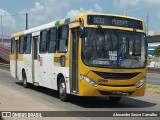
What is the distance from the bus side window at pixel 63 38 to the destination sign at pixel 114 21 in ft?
4.81

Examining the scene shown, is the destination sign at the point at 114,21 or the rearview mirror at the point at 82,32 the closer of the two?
the rearview mirror at the point at 82,32

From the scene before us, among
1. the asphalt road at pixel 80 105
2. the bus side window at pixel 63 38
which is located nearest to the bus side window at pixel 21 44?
the asphalt road at pixel 80 105

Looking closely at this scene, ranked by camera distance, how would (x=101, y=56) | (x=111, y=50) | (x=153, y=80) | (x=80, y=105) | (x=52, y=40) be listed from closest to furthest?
(x=101, y=56) < (x=111, y=50) < (x=80, y=105) < (x=52, y=40) < (x=153, y=80)

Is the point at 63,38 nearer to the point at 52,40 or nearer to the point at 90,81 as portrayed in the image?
the point at 52,40

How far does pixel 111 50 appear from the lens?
1368 cm

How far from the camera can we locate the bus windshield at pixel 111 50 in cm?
1354

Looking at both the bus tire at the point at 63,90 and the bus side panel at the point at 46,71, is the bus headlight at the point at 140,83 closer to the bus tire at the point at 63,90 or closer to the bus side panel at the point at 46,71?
the bus tire at the point at 63,90

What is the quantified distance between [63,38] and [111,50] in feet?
7.38

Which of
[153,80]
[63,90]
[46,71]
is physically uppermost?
[46,71]

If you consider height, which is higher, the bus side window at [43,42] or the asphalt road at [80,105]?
the bus side window at [43,42]

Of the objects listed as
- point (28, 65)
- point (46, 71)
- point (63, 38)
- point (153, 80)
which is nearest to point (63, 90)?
point (63, 38)

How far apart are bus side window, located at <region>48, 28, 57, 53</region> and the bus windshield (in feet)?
9.51

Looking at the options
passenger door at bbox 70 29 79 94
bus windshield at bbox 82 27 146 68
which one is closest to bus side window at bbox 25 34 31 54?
passenger door at bbox 70 29 79 94

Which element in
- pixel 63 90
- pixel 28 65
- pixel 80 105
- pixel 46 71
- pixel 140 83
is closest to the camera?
pixel 140 83
